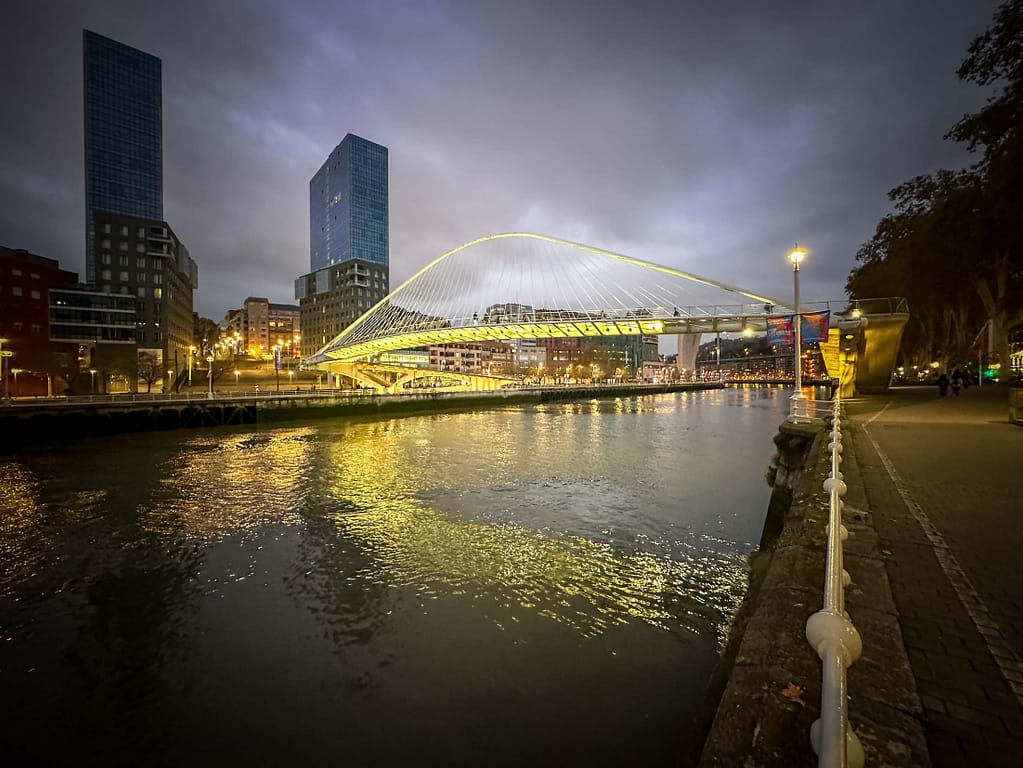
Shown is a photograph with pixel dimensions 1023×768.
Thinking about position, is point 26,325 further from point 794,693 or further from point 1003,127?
point 1003,127

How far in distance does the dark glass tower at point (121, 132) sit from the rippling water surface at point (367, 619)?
100554 millimetres

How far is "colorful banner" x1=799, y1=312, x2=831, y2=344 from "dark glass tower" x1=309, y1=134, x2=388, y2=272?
148 meters

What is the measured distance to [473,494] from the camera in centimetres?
1435

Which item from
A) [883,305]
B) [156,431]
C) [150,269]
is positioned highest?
[150,269]

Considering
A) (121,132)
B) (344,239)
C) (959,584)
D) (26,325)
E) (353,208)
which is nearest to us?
(959,584)

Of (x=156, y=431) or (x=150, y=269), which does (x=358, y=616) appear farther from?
(x=150, y=269)

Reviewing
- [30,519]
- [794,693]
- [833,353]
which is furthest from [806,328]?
[30,519]

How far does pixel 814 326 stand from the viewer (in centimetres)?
1911

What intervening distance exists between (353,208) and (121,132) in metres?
66.1

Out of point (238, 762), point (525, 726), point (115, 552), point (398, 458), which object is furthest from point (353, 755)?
point (398, 458)

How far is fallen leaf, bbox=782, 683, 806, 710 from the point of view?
2.75 metres

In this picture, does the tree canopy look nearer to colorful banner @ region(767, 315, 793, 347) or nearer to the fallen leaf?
colorful banner @ region(767, 315, 793, 347)

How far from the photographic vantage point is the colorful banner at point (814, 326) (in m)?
18.9

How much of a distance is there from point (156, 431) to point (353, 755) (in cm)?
3618
